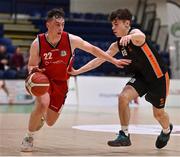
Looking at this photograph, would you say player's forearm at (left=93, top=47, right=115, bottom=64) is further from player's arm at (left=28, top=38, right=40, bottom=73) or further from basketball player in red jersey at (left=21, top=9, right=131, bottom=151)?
player's arm at (left=28, top=38, right=40, bottom=73)

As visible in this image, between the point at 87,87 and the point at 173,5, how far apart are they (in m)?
5.47

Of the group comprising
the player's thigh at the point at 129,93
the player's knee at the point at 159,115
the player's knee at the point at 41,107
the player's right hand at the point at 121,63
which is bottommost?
the player's knee at the point at 159,115

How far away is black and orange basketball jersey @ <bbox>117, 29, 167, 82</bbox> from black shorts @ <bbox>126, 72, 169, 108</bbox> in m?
0.07

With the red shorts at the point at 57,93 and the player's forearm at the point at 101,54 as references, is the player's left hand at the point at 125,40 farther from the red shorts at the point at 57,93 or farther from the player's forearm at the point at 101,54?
the red shorts at the point at 57,93

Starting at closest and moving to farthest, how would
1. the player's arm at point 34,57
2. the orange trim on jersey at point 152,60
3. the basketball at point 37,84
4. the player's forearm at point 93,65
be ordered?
the basketball at point 37,84
the player's arm at point 34,57
the orange trim on jersey at point 152,60
the player's forearm at point 93,65

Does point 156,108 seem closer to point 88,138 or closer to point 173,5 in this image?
point 88,138

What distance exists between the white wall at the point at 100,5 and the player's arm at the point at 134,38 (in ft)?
63.3

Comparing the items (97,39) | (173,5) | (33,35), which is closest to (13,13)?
(33,35)

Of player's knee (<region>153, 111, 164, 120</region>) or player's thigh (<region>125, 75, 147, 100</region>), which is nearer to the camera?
player's thigh (<region>125, 75, 147, 100</region>)

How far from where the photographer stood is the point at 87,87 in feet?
57.5

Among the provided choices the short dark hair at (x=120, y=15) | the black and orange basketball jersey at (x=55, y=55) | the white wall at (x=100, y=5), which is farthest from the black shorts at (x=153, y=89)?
the white wall at (x=100, y=5)

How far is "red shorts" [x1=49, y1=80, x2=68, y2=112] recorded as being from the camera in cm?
654

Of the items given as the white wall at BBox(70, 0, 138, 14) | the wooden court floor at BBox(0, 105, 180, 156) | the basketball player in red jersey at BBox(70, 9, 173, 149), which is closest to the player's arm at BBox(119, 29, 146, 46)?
the basketball player in red jersey at BBox(70, 9, 173, 149)

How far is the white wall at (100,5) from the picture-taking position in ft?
83.5
